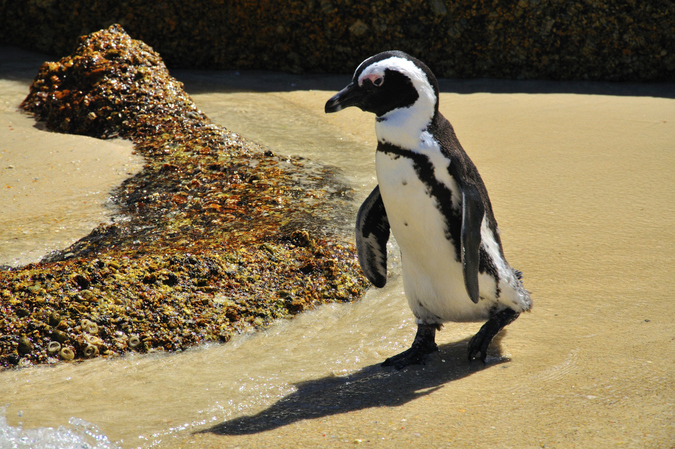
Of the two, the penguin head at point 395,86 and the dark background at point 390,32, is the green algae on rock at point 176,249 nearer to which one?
the penguin head at point 395,86

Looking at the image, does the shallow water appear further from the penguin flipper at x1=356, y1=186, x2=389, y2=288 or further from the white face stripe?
the white face stripe

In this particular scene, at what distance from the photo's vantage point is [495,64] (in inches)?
255

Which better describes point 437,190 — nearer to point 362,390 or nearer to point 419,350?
point 419,350

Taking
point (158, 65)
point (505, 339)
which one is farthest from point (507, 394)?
point (158, 65)

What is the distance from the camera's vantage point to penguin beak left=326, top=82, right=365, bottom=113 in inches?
87.7

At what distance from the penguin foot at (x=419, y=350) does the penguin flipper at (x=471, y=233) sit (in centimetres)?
28

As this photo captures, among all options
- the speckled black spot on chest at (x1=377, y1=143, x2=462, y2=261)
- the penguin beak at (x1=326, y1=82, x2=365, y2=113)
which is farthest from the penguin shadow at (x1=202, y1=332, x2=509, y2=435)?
the penguin beak at (x1=326, y1=82, x2=365, y2=113)

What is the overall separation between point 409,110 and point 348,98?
230 millimetres

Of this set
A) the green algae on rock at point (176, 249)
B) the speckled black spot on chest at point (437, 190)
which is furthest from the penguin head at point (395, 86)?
the green algae on rock at point (176, 249)

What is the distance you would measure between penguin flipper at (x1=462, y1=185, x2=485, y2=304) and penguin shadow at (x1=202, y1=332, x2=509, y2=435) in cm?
32

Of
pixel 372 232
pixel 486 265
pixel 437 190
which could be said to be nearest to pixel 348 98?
pixel 437 190

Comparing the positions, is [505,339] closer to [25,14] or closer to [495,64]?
[495,64]

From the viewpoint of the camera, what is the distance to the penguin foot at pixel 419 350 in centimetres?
233

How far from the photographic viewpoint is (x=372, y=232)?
2.57 m
